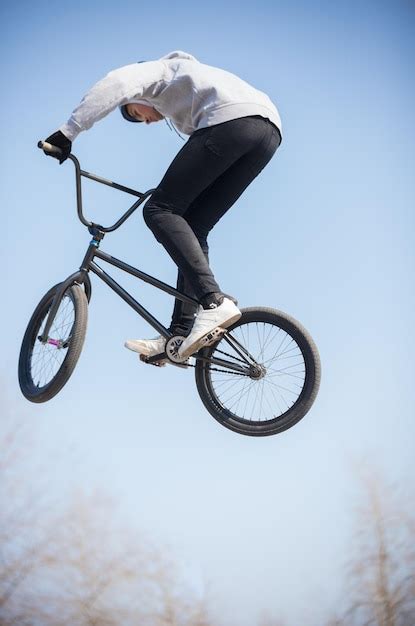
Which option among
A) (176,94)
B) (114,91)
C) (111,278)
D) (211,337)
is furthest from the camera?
(111,278)

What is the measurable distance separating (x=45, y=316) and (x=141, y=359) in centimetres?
80

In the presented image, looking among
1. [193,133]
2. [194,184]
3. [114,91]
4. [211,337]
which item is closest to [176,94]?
[193,133]

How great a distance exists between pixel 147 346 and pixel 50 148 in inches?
48.5

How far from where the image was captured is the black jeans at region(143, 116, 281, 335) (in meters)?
3.92

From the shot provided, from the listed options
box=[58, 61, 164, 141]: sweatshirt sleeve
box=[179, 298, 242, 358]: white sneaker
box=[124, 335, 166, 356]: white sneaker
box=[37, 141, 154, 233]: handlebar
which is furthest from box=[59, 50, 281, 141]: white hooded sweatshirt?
box=[124, 335, 166, 356]: white sneaker

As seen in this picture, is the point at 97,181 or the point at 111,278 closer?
the point at 97,181

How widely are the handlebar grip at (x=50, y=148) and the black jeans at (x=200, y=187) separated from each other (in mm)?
556

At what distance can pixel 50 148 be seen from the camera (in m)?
3.97

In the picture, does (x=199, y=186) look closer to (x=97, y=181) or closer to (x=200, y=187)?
(x=200, y=187)

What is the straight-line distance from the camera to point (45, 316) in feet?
15.7

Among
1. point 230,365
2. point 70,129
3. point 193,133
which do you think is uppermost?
point 70,129

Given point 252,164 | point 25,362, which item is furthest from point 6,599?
point 252,164

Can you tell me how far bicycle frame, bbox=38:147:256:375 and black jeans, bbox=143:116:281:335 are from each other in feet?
0.45

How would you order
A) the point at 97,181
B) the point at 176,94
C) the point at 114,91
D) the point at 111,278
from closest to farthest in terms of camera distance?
the point at 114,91 → the point at 176,94 → the point at 97,181 → the point at 111,278
